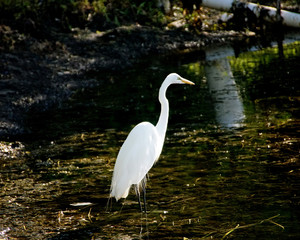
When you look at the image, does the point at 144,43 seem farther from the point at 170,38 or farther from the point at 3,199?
the point at 3,199

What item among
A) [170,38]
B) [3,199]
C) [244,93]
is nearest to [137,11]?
[170,38]

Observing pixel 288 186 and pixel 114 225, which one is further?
pixel 288 186

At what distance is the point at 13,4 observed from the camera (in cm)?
1405

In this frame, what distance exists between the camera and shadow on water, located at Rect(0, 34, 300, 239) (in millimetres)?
4477

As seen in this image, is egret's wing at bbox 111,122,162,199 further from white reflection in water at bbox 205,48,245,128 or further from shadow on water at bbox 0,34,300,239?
white reflection in water at bbox 205,48,245,128

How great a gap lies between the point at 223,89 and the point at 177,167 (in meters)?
4.52

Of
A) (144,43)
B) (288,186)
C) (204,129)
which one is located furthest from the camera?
(144,43)

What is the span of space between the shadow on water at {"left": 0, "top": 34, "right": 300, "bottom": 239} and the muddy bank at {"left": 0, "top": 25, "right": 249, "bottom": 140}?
43 centimetres

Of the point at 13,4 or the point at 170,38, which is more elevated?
the point at 13,4

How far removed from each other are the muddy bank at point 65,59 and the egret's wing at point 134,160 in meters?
3.44

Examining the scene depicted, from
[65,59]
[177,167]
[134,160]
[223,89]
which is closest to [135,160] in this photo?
A: [134,160]

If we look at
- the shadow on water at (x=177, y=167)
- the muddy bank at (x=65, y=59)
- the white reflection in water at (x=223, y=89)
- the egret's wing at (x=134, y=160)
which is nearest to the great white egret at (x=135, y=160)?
the egret's wing at (x=134, y=160)

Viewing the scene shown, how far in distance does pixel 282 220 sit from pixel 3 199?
2.94 metres

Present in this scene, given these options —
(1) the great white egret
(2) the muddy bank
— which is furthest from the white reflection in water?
(1) the great white egret
